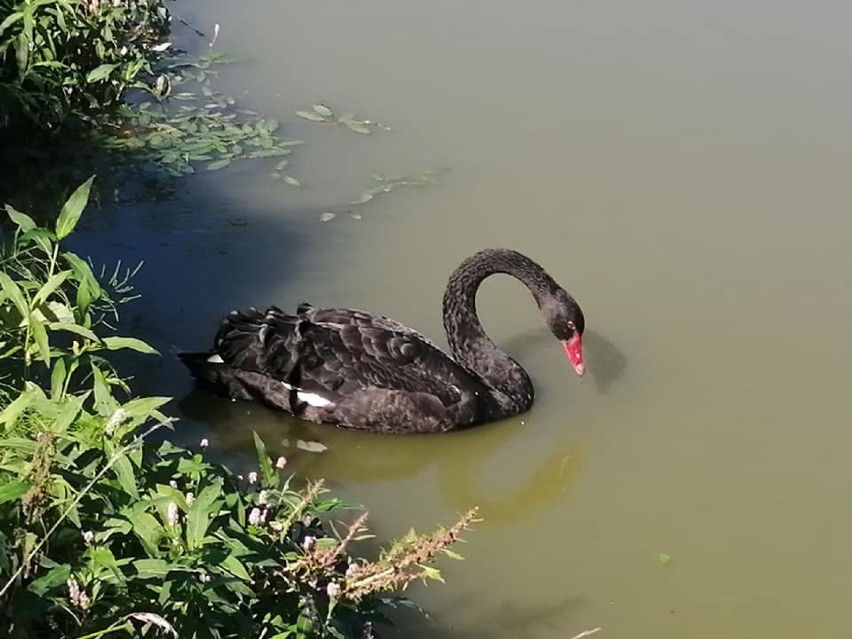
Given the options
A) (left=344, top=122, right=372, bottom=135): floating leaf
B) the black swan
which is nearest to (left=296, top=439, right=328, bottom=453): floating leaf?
the black swan

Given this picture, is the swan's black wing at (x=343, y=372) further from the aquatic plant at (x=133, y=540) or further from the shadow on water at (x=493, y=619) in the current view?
the aquatic plant at (x=133, y=540)

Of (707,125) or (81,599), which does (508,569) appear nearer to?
(81,599)

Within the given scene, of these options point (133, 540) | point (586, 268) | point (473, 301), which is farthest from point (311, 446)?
point (133, 540)

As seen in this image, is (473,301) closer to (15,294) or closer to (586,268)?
(586,268)

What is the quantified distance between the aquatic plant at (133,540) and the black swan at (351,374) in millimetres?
1893

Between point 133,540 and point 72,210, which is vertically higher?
point 72,210

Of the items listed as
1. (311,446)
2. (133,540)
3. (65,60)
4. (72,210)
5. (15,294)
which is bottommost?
(311,446)

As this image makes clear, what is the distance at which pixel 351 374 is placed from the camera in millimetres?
4691

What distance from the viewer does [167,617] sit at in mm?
2307

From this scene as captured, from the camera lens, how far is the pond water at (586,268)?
160 inches

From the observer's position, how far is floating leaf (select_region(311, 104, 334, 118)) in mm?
6781

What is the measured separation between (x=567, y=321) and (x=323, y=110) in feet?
8.11

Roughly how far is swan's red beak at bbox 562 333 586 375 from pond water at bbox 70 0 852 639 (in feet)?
0.36

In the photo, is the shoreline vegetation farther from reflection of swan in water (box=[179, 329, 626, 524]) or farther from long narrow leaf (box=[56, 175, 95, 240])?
reflection of swan in water (box=[179, 329, 626, 524])
